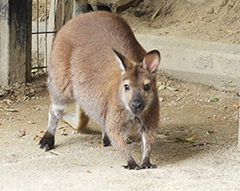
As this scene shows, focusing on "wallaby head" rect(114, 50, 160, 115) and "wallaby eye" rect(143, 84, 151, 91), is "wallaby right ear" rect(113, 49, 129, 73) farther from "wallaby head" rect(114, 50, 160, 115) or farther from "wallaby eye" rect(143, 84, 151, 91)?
"wallaby eye" rect(143, 84, 151, 91)

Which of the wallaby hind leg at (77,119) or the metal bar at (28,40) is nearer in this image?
the wallaby hind leg at (77,119)

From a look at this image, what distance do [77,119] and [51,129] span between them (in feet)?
1.10

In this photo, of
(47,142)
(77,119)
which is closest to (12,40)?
(77,119)

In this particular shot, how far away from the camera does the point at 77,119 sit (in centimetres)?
599

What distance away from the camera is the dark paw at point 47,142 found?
5.61 metres

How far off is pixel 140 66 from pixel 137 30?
128 inches

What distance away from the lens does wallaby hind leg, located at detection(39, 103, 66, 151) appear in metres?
5.65

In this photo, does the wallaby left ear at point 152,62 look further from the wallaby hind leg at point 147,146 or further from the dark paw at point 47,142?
the dark paw at point 47,142

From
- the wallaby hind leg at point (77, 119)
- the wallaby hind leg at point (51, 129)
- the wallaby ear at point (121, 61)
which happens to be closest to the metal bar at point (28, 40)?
the wallaby hind leg at point (77, 119)

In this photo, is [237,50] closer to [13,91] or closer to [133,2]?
[133,2]

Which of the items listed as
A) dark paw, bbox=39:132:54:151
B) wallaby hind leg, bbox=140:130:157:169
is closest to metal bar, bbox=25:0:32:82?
dark paw, bbox=39:132:54:151

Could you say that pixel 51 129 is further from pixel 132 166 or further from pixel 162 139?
pixel 132 166

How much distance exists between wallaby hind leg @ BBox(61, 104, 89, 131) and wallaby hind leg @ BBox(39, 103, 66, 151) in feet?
0.79

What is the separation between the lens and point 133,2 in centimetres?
852
